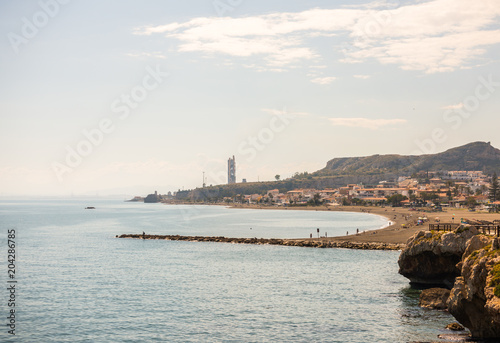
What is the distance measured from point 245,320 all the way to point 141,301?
11.0 meters

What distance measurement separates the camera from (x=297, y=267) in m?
58.4

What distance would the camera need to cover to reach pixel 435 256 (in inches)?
1620

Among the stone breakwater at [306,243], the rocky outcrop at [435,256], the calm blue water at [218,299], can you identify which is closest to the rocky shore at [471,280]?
the rocky outcrop at [435,256]

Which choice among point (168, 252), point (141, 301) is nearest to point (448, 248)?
point (141, 301)

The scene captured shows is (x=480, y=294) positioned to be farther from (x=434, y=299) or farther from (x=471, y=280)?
(x=434, y=299)

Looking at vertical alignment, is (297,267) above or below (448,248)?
below

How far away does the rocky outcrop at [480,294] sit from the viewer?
25000 mm

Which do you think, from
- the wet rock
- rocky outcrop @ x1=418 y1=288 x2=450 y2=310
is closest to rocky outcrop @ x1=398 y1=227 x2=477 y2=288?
rocky outcrop @ x1=418 y1=288 x2=450 y2=310

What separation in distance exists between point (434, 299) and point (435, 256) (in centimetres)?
490

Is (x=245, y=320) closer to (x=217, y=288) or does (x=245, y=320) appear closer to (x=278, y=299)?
(x=278, y=299)

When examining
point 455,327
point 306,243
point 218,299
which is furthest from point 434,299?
point 306,243

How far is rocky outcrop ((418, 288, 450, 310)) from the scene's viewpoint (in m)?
36.5

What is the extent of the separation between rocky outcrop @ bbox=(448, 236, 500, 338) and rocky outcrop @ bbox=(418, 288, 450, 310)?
7563 mm

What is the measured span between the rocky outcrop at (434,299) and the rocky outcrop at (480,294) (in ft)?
24.8
